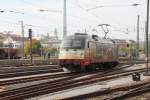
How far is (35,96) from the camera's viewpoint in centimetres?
1609

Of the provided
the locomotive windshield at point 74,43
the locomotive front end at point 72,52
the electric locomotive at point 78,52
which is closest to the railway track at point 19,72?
the electric locomotive at point 78,52

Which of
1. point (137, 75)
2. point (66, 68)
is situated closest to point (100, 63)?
point (66, 68)

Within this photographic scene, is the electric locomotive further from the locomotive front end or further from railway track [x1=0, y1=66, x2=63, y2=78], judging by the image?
railway track [x1=0, y1=66, x2=63, y2=78]

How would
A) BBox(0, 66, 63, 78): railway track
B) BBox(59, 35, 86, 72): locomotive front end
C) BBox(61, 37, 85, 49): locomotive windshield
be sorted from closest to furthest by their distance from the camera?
BBox(0, 66, 63, 78): railway track < BBox(59, 35, 86, 72): locomotive front end < BBox(61, 37, 85, 49): locomotive windshield

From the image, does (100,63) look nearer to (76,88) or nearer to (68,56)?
(68,56)

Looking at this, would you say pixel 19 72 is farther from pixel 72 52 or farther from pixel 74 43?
pixel 74 43

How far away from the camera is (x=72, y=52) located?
32281mm

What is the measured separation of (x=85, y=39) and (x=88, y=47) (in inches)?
33.7

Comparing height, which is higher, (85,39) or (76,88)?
(85,39)

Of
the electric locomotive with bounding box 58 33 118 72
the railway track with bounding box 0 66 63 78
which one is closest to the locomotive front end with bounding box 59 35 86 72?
the electric locomotive with bounding box 58 33 118 72

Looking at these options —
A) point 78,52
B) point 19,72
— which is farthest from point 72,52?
point 19,72

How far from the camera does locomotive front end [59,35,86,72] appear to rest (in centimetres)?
3209

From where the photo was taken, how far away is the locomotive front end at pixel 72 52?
32094 mm

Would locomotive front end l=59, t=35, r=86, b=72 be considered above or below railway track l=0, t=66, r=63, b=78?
above
